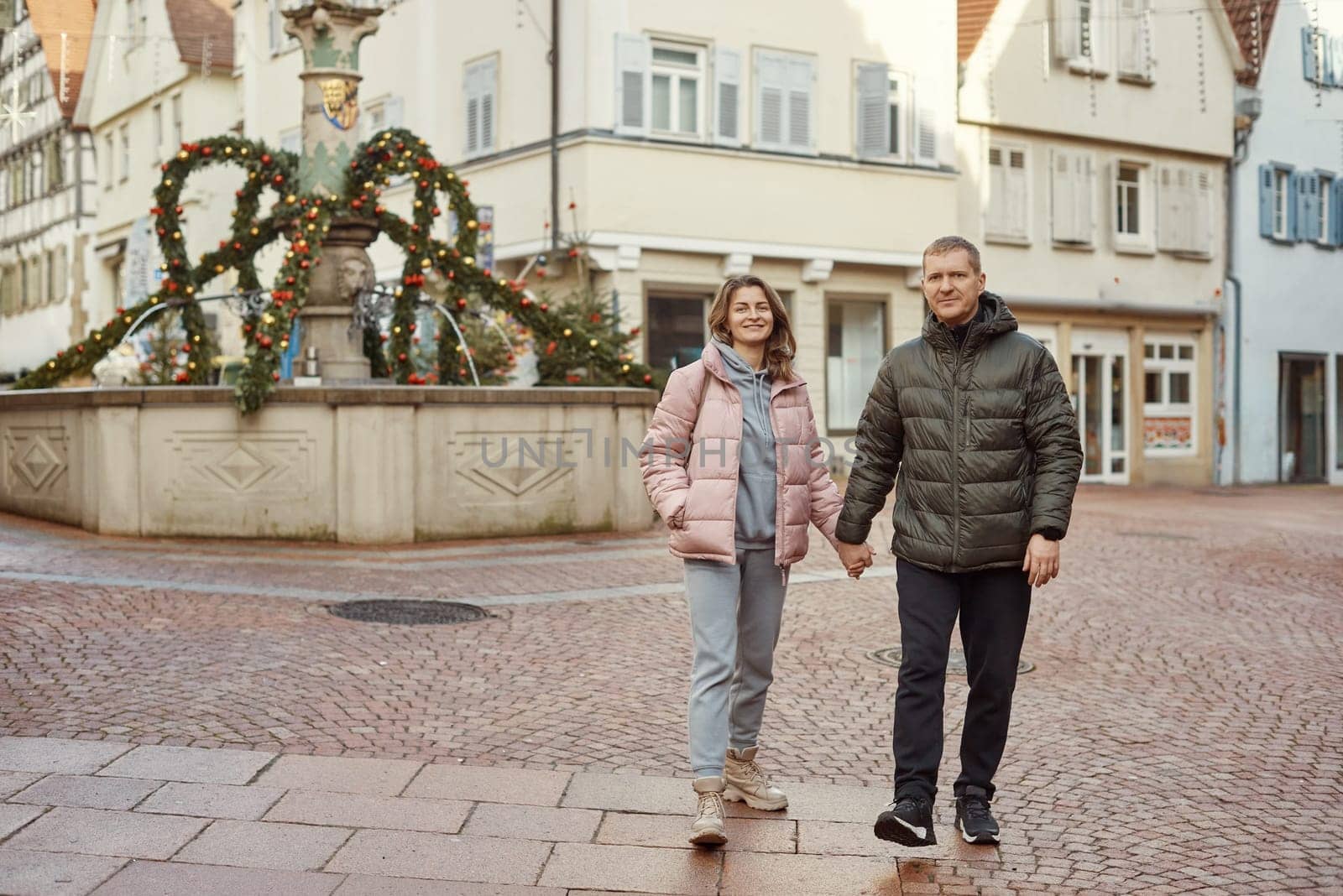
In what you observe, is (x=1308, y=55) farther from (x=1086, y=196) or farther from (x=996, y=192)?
(x=996, y=192)

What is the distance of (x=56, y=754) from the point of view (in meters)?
5.73

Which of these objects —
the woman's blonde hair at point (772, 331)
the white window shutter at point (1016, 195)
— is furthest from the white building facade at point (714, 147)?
the woman's blonde hair at point (772, 331)

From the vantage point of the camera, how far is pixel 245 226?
15188mm

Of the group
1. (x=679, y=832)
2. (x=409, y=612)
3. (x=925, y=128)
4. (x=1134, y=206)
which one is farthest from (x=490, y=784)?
(x=1134, y=206)

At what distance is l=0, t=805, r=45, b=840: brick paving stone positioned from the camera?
4.82 metres

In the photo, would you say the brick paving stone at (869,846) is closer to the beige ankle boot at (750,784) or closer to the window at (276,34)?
the beige ankle boot at (750,784)

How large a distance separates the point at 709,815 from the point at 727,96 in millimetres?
19173

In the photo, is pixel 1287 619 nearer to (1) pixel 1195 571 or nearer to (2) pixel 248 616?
(1) pixel 1195 571

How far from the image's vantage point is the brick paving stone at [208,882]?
4316 mm

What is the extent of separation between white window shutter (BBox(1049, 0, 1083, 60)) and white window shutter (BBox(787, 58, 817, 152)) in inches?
210

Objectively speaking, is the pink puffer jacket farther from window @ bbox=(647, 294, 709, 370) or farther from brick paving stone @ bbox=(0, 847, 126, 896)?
window @ bbox=(647, 294, 709, 370)

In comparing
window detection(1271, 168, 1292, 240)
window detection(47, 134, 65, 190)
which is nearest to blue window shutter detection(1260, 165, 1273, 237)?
window detection(1271, 168, 1292, 240)

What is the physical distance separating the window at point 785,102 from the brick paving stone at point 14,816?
19373 mm

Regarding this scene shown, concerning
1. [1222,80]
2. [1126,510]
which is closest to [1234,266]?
[1222,80]
